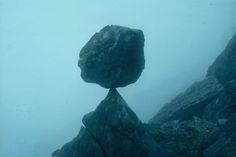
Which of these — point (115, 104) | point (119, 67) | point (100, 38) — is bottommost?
point (115, 104)

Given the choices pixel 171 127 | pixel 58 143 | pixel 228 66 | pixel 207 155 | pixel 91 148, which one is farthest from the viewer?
pixel 58 143

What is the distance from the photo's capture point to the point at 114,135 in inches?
478

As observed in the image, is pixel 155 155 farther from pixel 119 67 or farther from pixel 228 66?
pixel 228 66

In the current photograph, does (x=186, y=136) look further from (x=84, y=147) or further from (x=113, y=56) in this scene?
(x=113, y=56)

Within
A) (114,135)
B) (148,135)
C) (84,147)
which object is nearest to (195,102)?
(148,135)

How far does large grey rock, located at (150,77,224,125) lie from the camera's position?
16.6 m

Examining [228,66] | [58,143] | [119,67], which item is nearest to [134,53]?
[119,67]

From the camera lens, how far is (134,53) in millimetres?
12680

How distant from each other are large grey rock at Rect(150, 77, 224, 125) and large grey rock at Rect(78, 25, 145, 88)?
16.8 ft

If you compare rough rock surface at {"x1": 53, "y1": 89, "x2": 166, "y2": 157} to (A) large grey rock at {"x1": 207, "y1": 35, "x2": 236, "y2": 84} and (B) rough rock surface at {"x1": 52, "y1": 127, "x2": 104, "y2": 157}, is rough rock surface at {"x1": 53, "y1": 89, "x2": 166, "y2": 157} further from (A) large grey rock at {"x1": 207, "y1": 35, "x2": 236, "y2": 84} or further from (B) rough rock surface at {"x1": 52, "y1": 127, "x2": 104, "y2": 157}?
(A) large grey rock at {"x1": 207, "y1": 35, "x2": 236, "y2": 84}

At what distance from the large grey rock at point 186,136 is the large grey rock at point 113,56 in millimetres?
2769

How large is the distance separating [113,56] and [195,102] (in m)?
6.46

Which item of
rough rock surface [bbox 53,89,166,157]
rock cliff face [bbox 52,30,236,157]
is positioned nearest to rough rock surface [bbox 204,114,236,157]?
rock cliff face [bbox 52,30,236,157]

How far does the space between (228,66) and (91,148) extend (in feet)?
→ 33.8
